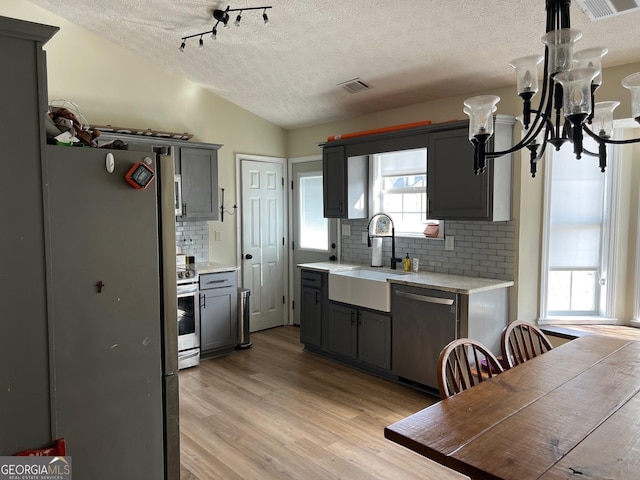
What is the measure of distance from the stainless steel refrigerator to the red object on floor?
57 mm

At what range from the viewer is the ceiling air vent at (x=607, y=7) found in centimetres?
256

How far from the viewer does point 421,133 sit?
3992mm

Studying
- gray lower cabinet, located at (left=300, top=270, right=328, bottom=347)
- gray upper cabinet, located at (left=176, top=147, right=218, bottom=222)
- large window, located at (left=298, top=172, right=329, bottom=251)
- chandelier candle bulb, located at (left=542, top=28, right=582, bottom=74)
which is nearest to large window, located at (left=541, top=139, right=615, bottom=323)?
gray lower cabinet, located at (left=300, top=270, right=328, bottom=347)

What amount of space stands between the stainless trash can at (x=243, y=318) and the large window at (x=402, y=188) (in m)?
1.68

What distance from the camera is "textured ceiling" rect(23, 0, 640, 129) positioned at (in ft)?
9.81

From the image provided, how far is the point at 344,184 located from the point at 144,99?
2227 millimetres

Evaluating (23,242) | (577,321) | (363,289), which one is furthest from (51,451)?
(577,321)

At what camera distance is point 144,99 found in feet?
15.4

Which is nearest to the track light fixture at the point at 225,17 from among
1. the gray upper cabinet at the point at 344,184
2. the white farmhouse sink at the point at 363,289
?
the gray upper cabinet at the point at 344,184

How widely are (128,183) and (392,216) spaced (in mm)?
3209

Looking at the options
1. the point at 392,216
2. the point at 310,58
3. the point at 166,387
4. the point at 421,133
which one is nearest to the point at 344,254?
the point at 392,216

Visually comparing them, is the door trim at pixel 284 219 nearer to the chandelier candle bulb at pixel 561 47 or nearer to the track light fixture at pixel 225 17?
the track light fixture at pixel 225 17

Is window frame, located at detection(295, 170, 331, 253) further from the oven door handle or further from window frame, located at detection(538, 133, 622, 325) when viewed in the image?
window frame, located at detection(538, 133, 622, 325)

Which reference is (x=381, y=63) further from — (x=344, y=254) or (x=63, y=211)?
(x=63, y=211)
